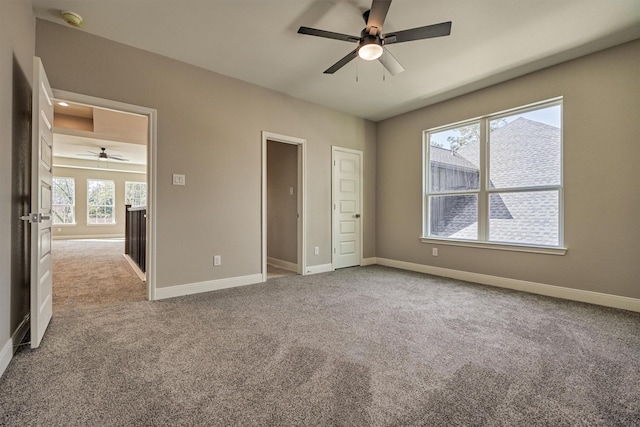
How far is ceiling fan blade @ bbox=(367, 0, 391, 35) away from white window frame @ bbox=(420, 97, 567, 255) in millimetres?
2472

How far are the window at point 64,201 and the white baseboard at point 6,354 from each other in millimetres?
10359

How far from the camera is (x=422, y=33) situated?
2.26 metres

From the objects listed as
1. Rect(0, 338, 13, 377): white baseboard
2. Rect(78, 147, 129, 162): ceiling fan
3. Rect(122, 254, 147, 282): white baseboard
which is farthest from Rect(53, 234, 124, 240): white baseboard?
Rect(0, 338, 13, 377): white baseboard

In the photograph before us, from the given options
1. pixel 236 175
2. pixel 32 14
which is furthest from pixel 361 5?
pixel 32 14

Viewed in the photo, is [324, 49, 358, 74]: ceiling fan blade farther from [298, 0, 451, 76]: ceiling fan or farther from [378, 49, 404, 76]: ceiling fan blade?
[378, 49, 404, 76]: ceiling fan blade

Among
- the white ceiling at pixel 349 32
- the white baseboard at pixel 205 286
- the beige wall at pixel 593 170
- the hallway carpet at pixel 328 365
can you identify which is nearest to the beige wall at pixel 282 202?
the white baseboard at pixel 205 286

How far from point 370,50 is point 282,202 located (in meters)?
3.14

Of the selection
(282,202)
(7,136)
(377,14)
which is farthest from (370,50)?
(282,202)

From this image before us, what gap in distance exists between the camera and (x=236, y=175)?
380 centimetres

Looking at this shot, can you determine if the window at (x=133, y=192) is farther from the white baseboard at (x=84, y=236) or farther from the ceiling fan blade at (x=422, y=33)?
the ceiling fan blade at (x=422, y=33)

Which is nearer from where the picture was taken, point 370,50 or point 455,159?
point 370,50

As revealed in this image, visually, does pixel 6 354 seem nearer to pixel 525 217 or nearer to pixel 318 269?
pixel 318 269

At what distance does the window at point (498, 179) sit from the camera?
137 inches

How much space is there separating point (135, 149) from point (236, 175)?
624 cm
